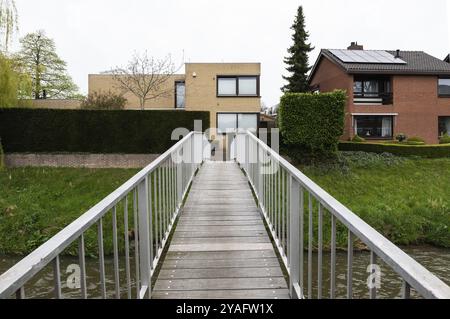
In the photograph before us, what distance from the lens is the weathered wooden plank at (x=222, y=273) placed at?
371 centimetres

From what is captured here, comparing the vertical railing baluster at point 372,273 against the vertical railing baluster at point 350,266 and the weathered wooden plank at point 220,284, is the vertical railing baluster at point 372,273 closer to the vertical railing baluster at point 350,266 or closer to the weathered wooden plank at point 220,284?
the vertical railing baluster at point 350,266

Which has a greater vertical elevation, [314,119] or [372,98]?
[372,98]

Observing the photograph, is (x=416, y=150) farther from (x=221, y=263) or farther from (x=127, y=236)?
(x=127, y=236)

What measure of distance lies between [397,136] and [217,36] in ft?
85.0

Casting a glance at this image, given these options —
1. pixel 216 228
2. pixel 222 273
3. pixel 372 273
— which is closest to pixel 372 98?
pixel 216 228

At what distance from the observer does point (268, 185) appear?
5.48 meters

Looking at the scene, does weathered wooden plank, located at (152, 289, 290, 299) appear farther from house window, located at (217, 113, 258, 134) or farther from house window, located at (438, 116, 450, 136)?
house window, located at (438, 116, 450, 136)

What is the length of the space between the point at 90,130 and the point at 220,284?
14.0 m

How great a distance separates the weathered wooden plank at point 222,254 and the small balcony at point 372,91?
20676 mm

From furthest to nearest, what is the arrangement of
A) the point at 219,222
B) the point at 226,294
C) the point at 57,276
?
the point at 219,222
the point at 226,294
the point at 57,276

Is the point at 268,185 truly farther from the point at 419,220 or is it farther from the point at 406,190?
the point at 406,190

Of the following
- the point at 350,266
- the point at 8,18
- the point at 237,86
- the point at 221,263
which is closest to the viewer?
the point at 350,266

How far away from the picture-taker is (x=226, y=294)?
334 cm
